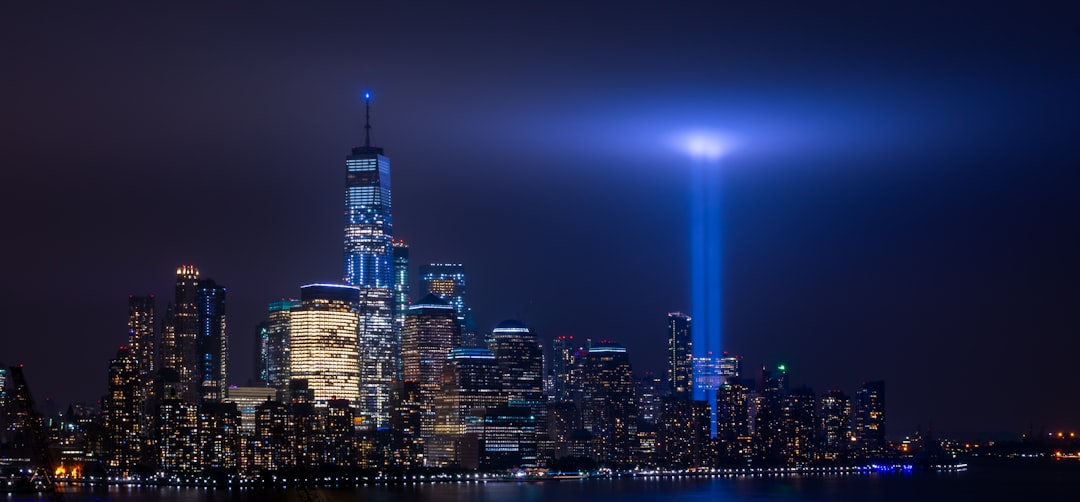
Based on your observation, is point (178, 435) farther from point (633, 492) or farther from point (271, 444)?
point (633, 492)

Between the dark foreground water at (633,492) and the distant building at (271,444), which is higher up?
the distant building at (271,444)

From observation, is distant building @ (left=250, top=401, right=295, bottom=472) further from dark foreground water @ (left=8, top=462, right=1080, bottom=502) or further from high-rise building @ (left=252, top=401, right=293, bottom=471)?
dark foreground water @ (left=8, top=462, right=1080, bottom=502)

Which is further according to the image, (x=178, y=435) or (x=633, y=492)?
(x=178, y=435)

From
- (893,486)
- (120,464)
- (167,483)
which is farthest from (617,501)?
(120,464)

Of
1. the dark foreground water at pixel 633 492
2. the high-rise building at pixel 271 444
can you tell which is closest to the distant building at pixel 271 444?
the high-rise building at pixel 271 444

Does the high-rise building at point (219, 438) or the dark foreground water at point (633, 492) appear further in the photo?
the high-rise building at point (219, 438)

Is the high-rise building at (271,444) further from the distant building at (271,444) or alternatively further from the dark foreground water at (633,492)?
the dark foreground water at (633,492)

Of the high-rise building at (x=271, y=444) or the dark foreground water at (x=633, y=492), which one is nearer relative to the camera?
the dark foreground water at (x=633, y=492)

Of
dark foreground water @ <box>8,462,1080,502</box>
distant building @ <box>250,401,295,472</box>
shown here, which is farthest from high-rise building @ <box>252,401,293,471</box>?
dark foreground water @ <box>8,462,1080,502</box>

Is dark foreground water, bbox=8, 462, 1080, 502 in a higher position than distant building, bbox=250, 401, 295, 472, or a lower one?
lower

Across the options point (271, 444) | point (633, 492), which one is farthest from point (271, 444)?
point (633, 492)

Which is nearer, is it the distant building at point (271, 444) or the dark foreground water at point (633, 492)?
the dark foreground water at point (633, 492)
